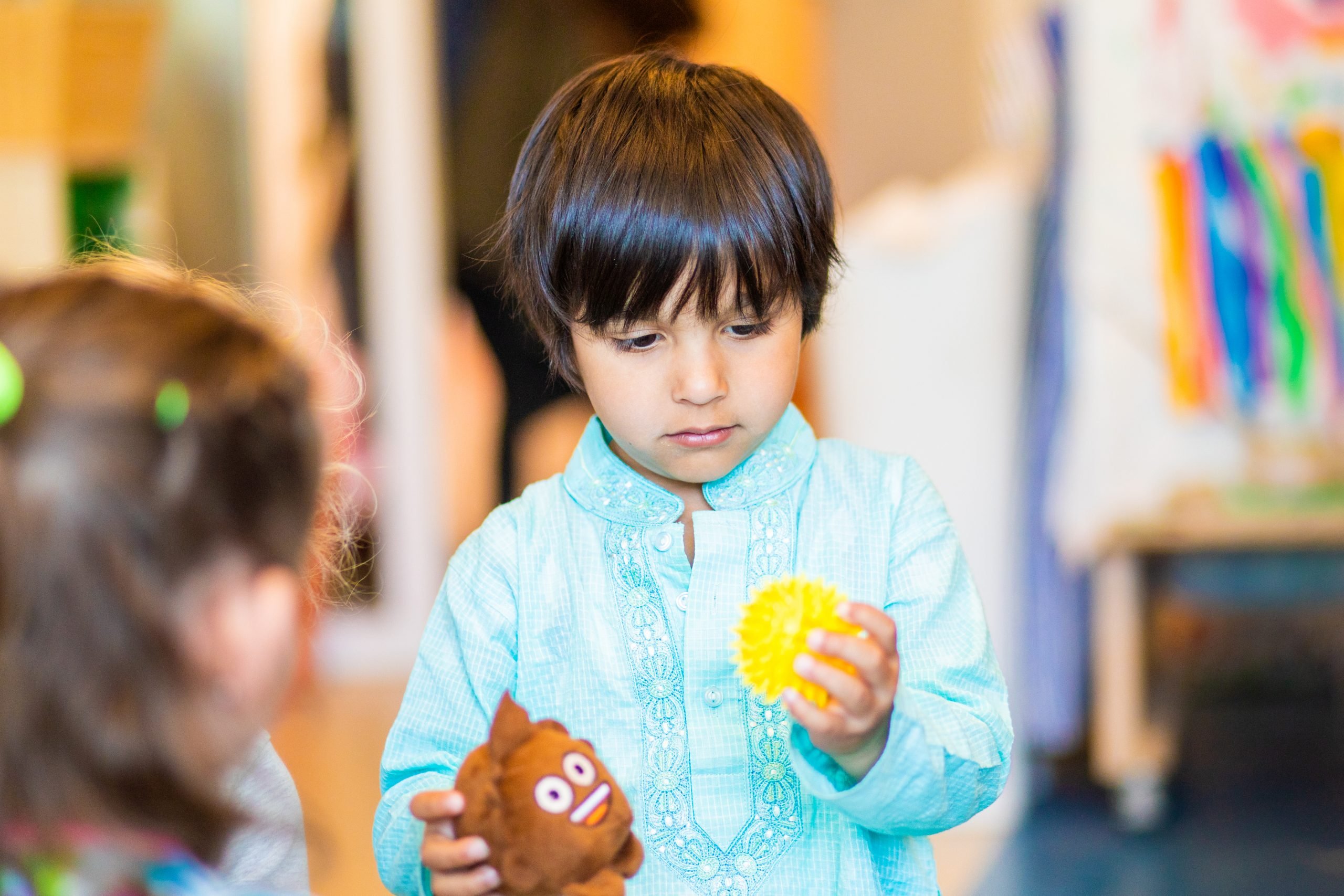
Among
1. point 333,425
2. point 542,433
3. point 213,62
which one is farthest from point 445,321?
point 333,425

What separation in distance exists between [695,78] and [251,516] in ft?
1.21

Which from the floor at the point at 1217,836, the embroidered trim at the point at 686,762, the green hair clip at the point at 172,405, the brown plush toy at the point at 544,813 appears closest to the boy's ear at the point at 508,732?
the brown plush toy at the point at 544,813

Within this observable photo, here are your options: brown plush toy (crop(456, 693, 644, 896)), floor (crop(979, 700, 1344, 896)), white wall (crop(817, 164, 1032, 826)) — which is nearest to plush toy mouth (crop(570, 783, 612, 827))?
brown plush toy (crop(456, 693, 644, 896))

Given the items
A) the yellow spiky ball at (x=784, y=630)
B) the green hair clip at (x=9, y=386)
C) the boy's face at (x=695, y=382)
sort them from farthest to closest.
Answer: the boy's face at (x=695, y=382)
the yellow spiky ball at (x=784, y=630)
the green hair clip at (x=9, y=386)

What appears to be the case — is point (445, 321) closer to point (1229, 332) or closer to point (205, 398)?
point (1229, 332)

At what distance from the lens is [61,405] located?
0.52 metres

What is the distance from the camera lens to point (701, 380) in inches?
28.3

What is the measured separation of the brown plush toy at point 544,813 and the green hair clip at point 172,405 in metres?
0.21

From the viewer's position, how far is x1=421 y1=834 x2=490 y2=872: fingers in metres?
0.64

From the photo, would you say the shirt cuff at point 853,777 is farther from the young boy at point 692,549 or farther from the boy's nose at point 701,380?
the boy's nose at point 701,380

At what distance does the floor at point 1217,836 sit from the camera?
149 cm

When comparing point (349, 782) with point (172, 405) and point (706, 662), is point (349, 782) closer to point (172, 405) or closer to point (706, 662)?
point (706, 662)

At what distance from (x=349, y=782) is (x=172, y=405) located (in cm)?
155

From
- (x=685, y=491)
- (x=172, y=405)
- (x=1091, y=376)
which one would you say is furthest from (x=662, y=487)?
(x=1091, y=376)
